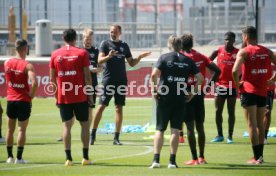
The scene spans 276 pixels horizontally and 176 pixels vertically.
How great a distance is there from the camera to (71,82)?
13.8 meters

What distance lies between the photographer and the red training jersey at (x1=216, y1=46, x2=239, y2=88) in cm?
1825

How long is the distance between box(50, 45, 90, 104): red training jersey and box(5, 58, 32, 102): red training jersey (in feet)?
2.04

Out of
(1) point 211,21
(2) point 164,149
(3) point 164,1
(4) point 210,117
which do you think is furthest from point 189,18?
(2) point 164,149

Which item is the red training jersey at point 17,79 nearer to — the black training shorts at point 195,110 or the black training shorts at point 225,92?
the black training shorts at point 195,110

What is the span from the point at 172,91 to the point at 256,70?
166cm

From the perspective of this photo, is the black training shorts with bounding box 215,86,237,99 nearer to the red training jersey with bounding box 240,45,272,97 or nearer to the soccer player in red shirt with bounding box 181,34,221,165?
the soccer player in red shirt with bounding box 181,34,221,165

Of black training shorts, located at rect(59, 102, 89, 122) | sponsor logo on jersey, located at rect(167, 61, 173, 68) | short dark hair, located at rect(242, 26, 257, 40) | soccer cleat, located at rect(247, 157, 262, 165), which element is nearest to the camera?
sponsor logo on jersey, located at rect(167, 61, 173, 68)

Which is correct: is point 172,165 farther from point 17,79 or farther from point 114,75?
point 114,75

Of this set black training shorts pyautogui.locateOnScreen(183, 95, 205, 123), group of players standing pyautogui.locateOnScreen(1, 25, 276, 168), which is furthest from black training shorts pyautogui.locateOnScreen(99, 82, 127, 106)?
black training shorts pyautogui.locateOnScreen(183, 95, 205, 123)

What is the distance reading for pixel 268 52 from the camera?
14.3m

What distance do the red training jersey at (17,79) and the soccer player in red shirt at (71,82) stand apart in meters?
0.59

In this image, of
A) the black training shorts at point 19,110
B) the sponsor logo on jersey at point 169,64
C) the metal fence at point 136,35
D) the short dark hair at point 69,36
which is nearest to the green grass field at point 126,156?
the black training shorts at point 19,110

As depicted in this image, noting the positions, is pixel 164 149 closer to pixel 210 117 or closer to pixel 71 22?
pixel 210 117

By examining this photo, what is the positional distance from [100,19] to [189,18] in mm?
3974
